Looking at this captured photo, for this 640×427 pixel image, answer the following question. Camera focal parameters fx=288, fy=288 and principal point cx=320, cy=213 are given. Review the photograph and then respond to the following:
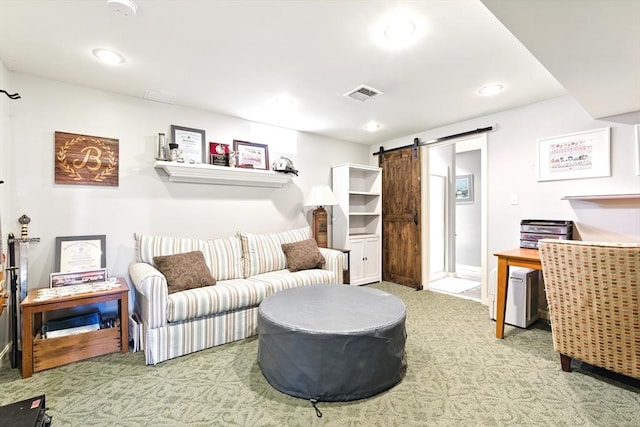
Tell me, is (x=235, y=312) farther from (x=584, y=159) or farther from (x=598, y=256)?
(x=584, y=159)

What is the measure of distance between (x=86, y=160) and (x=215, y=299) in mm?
1767

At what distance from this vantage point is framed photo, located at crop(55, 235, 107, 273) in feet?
8.25

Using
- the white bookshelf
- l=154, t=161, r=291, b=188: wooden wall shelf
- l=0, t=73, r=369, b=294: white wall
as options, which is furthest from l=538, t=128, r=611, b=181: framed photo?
l=0, t=73, r=369, b=294: white wall

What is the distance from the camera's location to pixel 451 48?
6.68 feet

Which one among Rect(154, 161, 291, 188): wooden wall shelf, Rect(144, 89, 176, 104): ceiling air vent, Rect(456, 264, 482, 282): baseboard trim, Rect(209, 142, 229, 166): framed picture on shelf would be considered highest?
Rect(144, 89, 176, 104): ceiling air vent

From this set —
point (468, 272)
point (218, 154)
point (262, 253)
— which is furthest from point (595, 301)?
point (468, 272)

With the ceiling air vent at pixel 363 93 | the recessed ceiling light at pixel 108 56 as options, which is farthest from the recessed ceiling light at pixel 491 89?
the recessed ceiling light at pixel 108 56

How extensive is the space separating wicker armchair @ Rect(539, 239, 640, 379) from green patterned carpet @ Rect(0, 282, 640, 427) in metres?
0.21

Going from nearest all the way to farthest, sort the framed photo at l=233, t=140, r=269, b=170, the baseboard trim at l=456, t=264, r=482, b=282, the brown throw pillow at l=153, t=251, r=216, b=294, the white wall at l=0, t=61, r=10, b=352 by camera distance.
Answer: the white wall at l=0, t=61, r=10, b=352 → the brown throw pillow at l=153, t=251, r=216, b=294 → the framed photo at l=233, t=140, r=269, b=170 → the baseboard trim at l=456, t=264, r=482, b=282

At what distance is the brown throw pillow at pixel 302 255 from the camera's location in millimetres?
3258

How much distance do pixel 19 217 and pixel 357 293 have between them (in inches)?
113

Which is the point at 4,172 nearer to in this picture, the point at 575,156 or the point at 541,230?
the point at 541,230

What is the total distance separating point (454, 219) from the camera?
520 centimetres

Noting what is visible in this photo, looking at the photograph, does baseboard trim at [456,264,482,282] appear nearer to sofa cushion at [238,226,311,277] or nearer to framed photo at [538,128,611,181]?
framed photo at [538,128,611,181]
